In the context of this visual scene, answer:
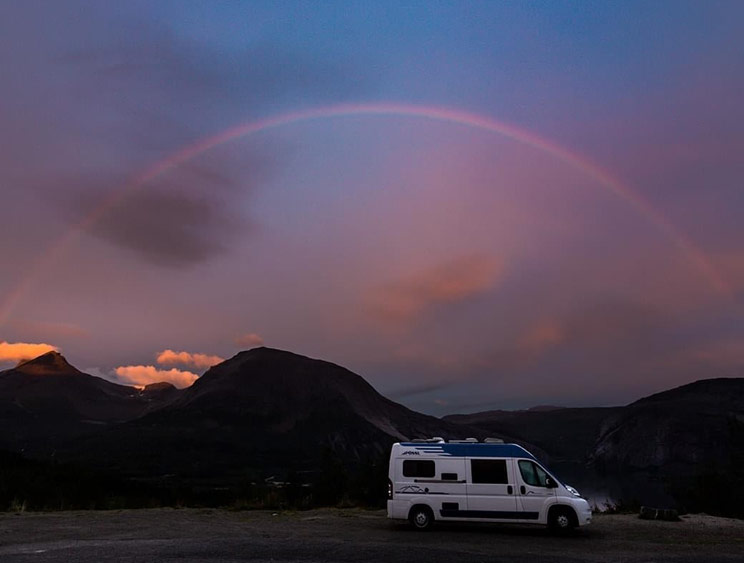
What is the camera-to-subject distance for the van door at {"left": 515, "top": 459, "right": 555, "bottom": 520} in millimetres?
21453

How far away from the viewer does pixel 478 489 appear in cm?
2170

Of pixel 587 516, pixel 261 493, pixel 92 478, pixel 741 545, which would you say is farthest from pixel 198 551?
pixel 92 478

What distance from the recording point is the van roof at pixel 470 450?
22125 mm

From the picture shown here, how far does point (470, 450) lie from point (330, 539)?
5446mm

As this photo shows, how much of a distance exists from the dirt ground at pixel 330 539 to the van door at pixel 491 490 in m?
0.76

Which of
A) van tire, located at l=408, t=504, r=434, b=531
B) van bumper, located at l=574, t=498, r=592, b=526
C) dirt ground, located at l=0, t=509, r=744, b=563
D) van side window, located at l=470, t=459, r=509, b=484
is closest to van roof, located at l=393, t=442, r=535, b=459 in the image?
van side window, located at l=470, t=459, r=509, b=484

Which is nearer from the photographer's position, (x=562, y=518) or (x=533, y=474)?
(x=562, y=518)

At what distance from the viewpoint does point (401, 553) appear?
17.8 m

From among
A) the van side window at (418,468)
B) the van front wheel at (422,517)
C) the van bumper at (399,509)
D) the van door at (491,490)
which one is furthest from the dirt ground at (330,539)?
the van side window at (418,468)

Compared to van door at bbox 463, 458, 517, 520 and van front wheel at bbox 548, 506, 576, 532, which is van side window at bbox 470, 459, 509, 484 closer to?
van door at bbox 463, 458, 517, 520

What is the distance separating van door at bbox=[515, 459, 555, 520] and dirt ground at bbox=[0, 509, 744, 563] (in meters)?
0.81

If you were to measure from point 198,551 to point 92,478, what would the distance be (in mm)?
89018

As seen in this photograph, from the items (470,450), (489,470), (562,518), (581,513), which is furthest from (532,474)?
(470,450)

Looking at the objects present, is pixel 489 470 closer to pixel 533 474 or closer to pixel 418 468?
pixel 533 474
